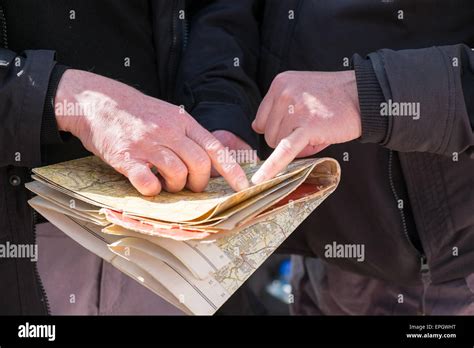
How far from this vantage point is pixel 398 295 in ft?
6.41

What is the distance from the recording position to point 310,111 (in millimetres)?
1403

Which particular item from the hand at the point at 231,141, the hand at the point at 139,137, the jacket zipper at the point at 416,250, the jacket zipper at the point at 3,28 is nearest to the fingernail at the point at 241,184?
the hand at the point at 139,137

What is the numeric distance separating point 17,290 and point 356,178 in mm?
865

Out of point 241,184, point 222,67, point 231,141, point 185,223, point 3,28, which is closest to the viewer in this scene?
point 185,223

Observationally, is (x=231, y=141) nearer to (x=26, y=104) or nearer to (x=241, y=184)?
(x=241, y=184)

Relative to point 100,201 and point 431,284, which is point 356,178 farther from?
point 100,201

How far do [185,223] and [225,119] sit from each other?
Answer: 0.47m

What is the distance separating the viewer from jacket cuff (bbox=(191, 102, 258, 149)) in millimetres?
1603

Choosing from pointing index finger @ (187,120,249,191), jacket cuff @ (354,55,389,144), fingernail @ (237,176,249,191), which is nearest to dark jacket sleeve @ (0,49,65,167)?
pointing index finger @ (187,120,249,191)

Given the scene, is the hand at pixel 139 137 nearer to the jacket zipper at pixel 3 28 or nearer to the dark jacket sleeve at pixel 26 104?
the dark jacket sleeve at pixel 26 104

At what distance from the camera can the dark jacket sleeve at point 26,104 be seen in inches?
52.8

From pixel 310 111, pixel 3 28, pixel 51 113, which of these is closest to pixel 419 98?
pixel 310 111

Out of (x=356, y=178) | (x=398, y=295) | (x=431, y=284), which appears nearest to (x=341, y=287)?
(x=398, y=295)
